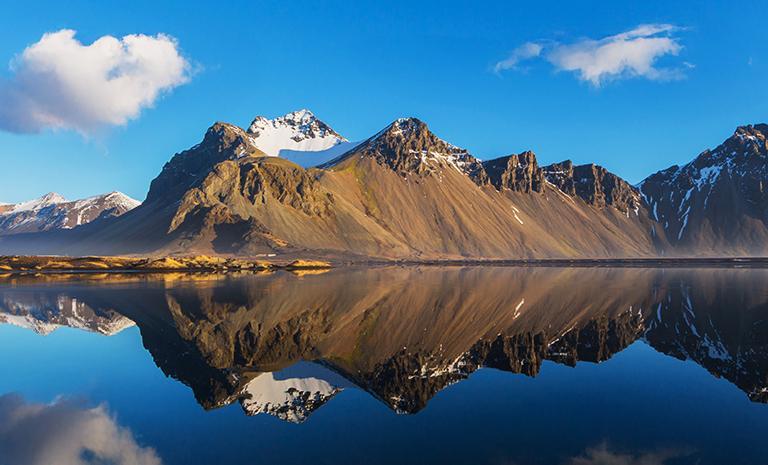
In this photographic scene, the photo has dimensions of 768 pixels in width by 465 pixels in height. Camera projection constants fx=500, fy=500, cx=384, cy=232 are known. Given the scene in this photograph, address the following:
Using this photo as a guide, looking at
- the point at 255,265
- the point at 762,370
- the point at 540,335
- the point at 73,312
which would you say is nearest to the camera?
the point at 762,370

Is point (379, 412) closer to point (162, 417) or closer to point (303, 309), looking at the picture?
point (162, 417)

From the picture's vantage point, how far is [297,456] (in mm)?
14266

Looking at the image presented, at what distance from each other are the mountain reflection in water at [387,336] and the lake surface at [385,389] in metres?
0.18

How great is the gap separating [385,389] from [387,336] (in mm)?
11299

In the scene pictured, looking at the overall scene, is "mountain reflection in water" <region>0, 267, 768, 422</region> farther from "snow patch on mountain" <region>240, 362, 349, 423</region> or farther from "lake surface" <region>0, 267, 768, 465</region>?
"lake surface" <region>0, 267, 768, 465</region>

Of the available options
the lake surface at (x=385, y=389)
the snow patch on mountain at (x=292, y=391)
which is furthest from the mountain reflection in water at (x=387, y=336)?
the lake surface at (x=385, y=389)

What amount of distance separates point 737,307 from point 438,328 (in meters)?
31.8

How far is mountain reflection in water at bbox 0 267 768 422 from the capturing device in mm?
21469

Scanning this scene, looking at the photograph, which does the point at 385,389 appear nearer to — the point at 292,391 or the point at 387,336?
the point at 292,391

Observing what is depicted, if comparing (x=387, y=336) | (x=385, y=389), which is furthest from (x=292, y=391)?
(x=387, y=336)

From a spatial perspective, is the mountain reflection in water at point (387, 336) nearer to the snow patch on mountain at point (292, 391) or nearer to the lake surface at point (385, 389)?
the snow patch on mountain at point (292, 391)

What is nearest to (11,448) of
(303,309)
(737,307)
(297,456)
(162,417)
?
(162,417)

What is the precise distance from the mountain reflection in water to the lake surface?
179mm

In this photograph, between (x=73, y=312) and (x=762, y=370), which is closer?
(x=762, y=370)
